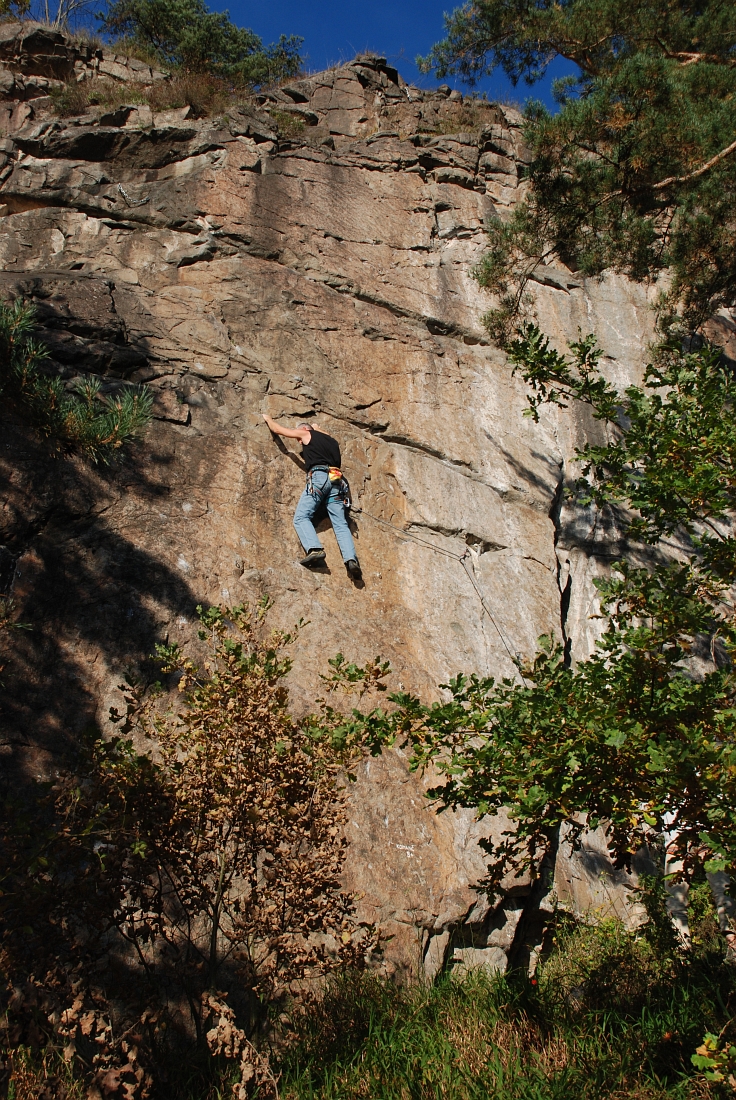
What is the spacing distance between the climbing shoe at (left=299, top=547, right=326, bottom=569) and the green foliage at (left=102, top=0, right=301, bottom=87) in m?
10.3

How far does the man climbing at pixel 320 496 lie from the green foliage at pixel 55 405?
1487 mm

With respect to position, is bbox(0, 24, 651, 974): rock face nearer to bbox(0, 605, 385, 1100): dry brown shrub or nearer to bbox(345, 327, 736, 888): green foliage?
bbox(0, 605, 385, 1100): dry brown shrub

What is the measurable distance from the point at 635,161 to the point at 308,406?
4.46 metres

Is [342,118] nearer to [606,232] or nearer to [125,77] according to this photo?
[125,77]

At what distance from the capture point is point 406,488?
7.80 metres

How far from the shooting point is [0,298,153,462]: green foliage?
6102 mm

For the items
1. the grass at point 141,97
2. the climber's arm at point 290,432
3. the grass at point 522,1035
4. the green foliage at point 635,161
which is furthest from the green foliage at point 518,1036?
the grass at point 141,97

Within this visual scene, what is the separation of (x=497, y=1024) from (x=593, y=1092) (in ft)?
2.12

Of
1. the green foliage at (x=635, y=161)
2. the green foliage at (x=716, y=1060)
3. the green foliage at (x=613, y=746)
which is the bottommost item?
the green foliage at (x=716, y=1060)

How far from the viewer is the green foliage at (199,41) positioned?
Answer: 1363 centimetres

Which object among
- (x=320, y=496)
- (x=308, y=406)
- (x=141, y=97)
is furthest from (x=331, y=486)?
(x=141, y=97)

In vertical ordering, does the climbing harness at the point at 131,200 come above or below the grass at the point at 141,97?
below

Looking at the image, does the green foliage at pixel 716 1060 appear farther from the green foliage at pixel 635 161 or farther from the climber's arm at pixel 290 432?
the green foliage at pixel 635 161

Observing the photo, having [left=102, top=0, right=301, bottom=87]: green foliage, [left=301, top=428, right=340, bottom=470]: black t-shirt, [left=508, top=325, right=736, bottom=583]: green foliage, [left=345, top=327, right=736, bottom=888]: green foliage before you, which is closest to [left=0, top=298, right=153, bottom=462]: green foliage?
[left=301, top=428, right=340, bottom=470]: black t-shirt
